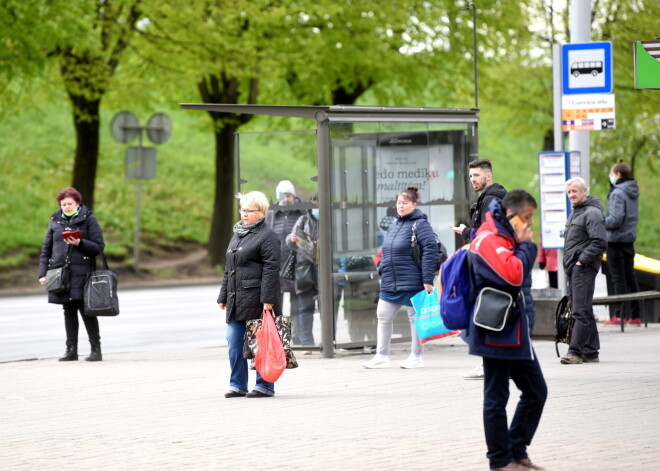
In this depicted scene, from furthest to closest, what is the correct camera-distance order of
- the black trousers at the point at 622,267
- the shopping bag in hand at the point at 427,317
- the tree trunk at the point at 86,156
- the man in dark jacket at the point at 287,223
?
the tree trunk at the point at 86,156
the black trousers at the point at 622,267
the man in dark jacket at the point at 287,223
the shopping bag in hand at the point at 427,317

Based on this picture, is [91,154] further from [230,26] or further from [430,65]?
[430,65]

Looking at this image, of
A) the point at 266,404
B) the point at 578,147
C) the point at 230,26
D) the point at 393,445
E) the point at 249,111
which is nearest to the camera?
the point at 393,445

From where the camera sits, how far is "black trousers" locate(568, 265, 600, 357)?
12305 mm

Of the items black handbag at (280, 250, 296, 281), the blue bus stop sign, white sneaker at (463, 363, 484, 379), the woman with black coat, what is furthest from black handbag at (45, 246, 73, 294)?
the blue bus stop sign

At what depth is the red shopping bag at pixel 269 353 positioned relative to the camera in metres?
10.3

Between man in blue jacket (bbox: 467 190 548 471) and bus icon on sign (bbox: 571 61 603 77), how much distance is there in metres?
8.28

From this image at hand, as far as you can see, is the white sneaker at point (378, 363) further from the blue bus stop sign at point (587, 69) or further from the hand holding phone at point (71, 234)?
the blue bus stop sign at point (587, 69)

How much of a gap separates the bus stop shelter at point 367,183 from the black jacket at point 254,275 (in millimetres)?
2985

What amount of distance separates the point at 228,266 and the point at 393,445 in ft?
10.4

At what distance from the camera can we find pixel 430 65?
33062mm

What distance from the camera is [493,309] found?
684 centimetres

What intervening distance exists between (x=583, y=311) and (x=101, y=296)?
4984mm

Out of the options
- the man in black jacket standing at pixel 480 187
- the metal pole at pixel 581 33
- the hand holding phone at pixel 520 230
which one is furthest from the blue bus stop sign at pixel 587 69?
the hand holding phone at pixel 520 230

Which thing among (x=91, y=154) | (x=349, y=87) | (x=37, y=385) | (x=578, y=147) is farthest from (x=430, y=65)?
(x=37, y=385)
